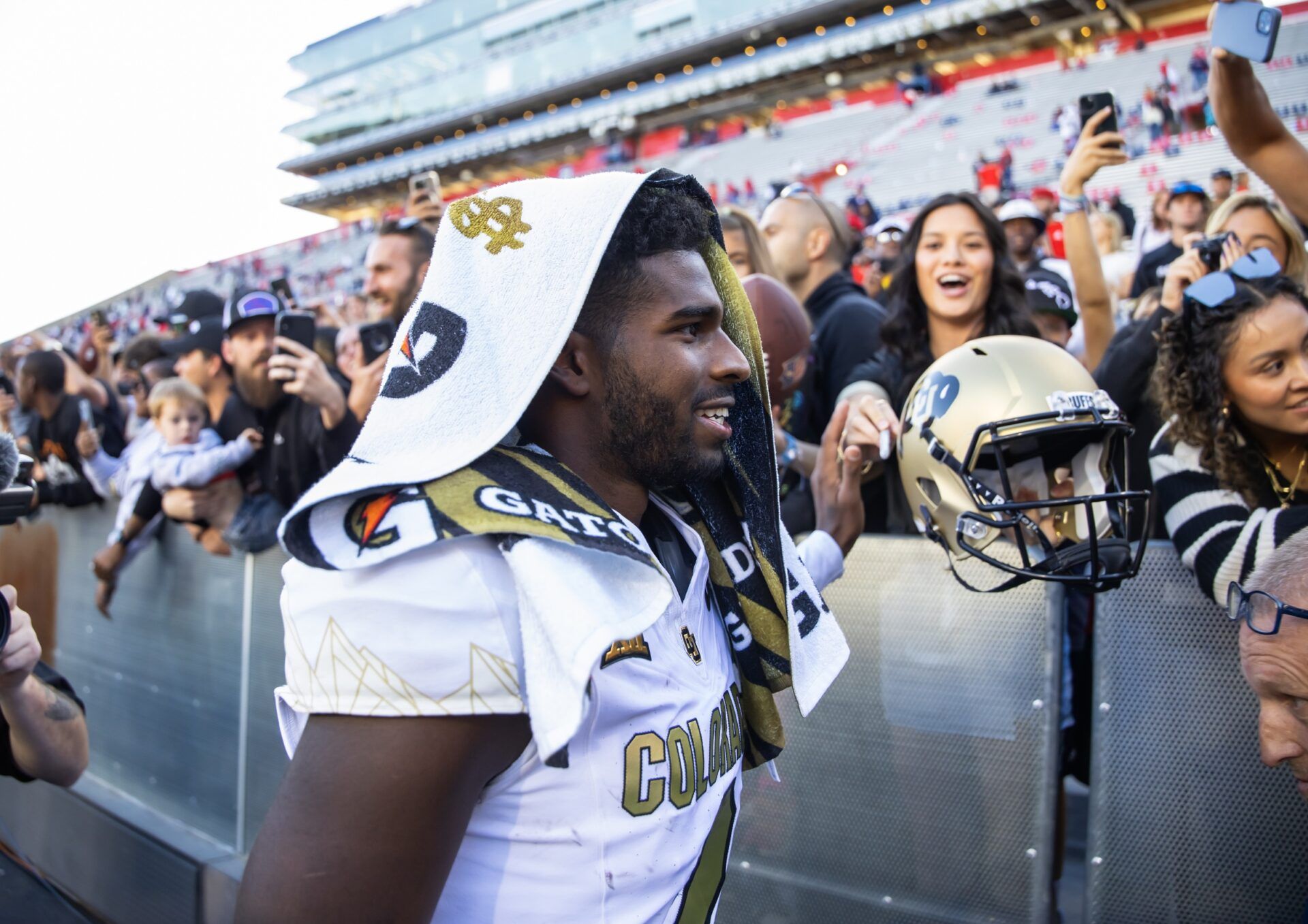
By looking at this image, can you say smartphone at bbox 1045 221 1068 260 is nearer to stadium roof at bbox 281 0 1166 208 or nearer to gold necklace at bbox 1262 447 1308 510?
gold necklace at bbox 1262 447 1308 510

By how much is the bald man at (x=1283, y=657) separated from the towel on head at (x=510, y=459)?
1129 millimetres

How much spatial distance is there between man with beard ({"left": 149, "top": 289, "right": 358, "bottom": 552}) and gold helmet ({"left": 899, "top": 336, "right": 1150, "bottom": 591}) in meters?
2.15

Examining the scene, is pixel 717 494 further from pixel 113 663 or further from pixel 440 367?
pixel 113 663

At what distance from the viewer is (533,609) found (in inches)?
40.9

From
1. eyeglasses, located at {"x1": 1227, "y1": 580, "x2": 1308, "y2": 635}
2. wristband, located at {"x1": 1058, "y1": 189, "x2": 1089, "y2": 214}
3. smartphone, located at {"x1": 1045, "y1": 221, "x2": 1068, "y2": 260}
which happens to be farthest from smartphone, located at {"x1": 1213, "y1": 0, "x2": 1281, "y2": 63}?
smartphone, located at {"x1": 1045, "y1": 221, "x2": 1068, "y2": 260}

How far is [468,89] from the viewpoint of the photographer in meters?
50.4

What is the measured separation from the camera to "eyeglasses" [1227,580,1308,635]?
1602mm

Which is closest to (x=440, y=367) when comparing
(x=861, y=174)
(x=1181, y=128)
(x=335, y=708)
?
(x=335, y=708)

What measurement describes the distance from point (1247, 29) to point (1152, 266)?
10.9 feet

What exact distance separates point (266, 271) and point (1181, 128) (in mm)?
31729

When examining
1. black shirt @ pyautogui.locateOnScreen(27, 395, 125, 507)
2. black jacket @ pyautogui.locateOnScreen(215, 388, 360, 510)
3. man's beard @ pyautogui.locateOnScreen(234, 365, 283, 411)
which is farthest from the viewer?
black shirt @ pyautogui.locateOnScreen(27, 395, 125, 507)

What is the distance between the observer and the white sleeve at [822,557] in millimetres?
2012

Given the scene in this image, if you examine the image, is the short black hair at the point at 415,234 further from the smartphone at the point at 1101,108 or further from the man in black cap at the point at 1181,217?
the man in black cap at the point at 1181,217

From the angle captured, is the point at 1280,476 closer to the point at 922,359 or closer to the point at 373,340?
the point at 922,359
